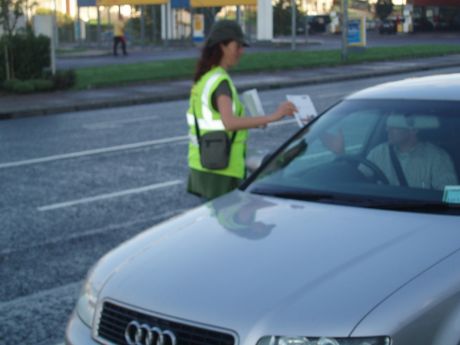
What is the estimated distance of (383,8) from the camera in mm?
75125

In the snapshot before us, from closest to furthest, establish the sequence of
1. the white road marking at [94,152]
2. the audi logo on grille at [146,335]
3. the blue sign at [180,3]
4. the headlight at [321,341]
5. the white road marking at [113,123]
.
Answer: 1. the headlight at [321,341]
2. the audi logo on grille at [146,335]
3. the white road marking at [94,152]
4. the white road marking at [113,123]
5. the blue sign at [180,3]

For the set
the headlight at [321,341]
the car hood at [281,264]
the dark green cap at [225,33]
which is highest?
the dark green cap at [225,33]

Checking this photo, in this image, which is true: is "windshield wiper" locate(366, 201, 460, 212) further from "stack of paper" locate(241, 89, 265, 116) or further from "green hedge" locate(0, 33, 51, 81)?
"green hedge" locate(0, 33, 51, 81)

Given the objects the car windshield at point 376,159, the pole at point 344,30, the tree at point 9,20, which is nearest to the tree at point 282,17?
the pole at point 344,30

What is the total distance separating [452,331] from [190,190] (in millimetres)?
2902

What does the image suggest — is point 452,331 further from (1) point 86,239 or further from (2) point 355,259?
(1) point 86,239

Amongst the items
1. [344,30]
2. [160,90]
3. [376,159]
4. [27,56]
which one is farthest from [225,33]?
[344,30]

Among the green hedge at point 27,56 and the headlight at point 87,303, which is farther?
the green hedge at point 27,56

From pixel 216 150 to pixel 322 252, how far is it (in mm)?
2136

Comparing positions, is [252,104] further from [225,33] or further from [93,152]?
[93,152]

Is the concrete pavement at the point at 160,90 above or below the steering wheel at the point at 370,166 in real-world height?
below

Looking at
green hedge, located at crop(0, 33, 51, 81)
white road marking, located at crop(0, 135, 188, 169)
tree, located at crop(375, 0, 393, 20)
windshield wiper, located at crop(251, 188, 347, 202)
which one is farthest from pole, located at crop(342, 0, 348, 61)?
tree, located at crop(375, 0, 393, 20)

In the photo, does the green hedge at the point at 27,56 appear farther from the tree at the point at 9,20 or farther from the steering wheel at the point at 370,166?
the steering wheel at the point at 370,166

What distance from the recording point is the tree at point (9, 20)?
24234 millimetres
